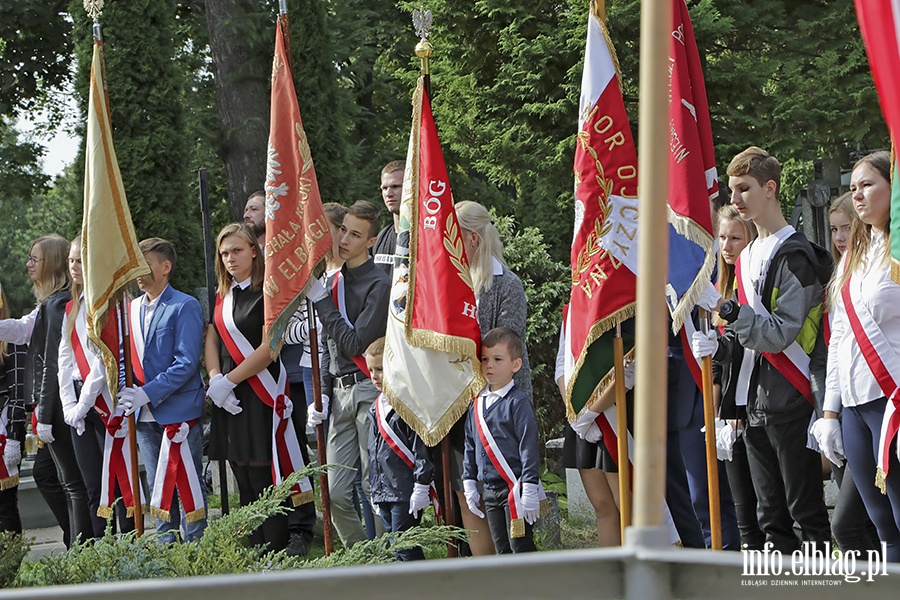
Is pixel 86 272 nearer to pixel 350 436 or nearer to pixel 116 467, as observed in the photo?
pixel 116 467

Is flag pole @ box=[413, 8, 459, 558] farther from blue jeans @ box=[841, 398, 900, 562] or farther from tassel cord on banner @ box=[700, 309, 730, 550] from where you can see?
blue jeans @ box=[841, 398, 900, 562]

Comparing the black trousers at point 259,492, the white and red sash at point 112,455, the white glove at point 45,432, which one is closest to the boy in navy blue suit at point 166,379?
the white and red sash at point 112,455

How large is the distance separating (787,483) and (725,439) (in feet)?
1.20

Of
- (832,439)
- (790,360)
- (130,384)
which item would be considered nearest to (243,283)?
(130,384)

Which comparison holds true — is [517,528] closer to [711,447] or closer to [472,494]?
[472,494]

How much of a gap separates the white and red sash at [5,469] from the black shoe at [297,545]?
2.05 m

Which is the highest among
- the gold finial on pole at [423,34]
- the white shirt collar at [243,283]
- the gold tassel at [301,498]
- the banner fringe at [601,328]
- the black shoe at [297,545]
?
the gold finial on pole at [423,34]

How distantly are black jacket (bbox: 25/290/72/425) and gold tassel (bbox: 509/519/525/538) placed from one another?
10.8ft

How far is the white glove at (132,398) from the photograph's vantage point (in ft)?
20.5

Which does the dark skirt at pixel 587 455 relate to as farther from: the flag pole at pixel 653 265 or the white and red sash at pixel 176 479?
the flag pole at pixel 653 265

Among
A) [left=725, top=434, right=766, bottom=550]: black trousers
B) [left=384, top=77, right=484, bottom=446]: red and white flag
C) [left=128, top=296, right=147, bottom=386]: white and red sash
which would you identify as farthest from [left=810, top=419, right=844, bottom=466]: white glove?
[left=128, top=296, right=147, bottom=386]: white and red sash

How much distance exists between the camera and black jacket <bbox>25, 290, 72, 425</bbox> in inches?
270

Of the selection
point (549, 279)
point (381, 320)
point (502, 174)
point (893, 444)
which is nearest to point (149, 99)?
point (502, 174)

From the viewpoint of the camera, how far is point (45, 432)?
6.77 m
